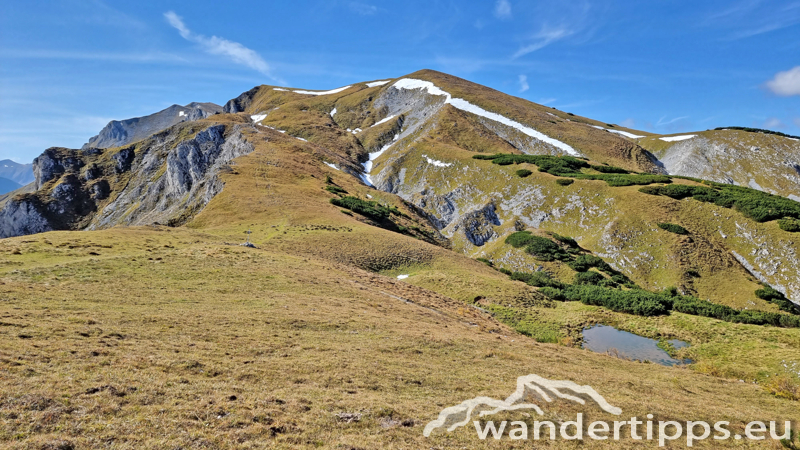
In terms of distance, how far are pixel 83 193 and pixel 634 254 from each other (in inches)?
5438

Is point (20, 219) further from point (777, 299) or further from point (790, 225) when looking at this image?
point (790, 225)

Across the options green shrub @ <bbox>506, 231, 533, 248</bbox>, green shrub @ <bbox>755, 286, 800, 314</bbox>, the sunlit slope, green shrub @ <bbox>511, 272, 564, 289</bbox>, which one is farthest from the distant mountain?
green shrub @ <bbox>511, 272, 564, 289</bbox>

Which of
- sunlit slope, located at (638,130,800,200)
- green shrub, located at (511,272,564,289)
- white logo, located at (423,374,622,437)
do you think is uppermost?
sunlit slope, located at (638,130,800,200)

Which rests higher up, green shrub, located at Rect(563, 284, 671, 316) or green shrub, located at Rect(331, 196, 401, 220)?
green shrub, located at Rect(331, 196, 401, 220)

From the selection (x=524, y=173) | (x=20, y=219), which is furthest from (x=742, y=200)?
(x=20, y=219)

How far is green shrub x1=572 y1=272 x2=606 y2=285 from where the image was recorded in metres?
46.1

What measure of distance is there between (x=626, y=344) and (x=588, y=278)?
19.1 m

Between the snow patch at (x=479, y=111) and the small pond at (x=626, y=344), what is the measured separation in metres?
86.9

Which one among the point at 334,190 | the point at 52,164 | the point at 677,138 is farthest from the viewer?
the point at 677,138

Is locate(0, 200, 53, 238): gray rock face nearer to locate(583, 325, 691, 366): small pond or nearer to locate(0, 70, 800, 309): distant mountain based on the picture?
locate(0, 70, 800, 309): distant mountain

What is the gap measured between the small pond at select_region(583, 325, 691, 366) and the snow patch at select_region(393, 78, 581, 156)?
86.9 m

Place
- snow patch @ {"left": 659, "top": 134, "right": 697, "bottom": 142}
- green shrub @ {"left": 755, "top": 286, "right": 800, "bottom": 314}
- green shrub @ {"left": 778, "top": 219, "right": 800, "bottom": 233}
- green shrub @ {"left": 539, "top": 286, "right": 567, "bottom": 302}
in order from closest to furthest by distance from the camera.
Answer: green shrub @ {"left": 539, "top": 286, "right": 567, "bottom": 302}
green shrub @ {"left": 755, "top": 286, "right": 800, "bottom": 314}
green shrub @ {"left": 778, "top": 219, "right": 800, "bottom": 233}
snow patch @ {"left": 659, "top": 134, "right": 697, "bottom": 142}

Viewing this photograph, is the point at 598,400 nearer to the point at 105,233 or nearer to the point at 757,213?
the point at 105,233

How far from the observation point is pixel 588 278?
46.6 m
